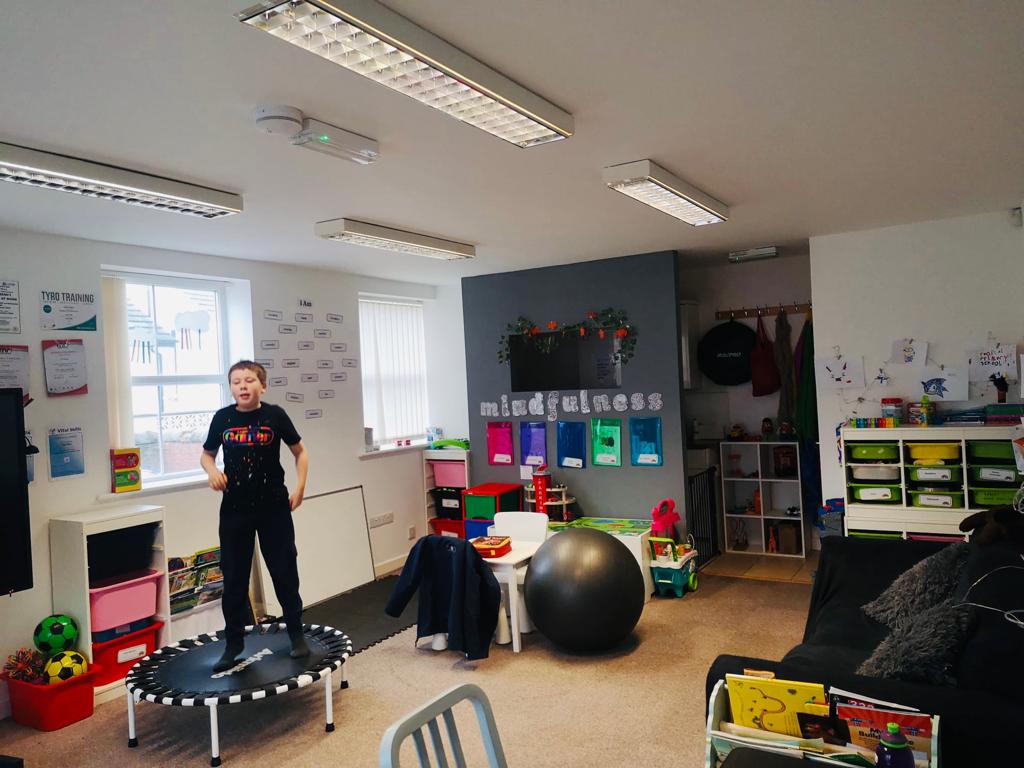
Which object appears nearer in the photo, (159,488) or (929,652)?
(929,652)

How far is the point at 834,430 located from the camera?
5.44 meters

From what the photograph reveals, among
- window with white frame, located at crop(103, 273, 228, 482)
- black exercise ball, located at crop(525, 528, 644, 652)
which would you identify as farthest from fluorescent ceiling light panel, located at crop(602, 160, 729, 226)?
window with white frame, located at crop(103, 273, 228, 482)

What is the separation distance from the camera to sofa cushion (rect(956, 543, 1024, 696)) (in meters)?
2.18

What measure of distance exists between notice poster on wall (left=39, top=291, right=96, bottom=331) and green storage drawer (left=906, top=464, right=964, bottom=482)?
5.46m

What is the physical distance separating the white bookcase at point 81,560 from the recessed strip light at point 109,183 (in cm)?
184

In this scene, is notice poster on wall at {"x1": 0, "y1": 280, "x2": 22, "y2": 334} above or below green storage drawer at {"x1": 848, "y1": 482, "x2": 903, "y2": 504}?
above

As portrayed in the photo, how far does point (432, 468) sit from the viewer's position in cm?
720

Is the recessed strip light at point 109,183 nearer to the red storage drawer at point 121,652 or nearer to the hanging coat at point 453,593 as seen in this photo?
the hanging coat at point 453,593

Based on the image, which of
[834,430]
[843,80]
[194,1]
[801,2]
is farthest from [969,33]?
[834,430]

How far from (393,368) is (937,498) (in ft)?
15.8

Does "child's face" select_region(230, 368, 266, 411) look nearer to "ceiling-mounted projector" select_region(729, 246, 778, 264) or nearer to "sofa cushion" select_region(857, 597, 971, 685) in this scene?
"sofa cushion" select_region(857, 597, 971, 685)

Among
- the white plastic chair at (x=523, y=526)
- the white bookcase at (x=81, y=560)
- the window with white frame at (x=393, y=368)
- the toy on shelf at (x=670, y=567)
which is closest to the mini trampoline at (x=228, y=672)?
the white bookcase at (x=81, y=560)

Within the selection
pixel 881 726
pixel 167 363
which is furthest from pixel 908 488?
pixel 167 363

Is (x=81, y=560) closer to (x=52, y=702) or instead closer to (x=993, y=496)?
(x=52, y=702)
